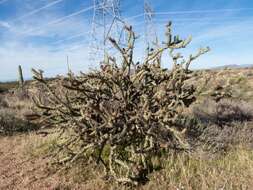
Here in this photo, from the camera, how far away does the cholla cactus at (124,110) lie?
539 centimetres

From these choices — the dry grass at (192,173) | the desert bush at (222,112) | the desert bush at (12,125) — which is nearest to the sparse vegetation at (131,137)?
the dry grass at (192,173)

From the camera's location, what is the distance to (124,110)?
5793 mm

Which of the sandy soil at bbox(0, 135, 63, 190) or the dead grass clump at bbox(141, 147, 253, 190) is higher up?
the dead grass clump at bbox(141, 147, 253, 190)

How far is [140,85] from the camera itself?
5984mm

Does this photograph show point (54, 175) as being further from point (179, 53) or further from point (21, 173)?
point (179, 53)

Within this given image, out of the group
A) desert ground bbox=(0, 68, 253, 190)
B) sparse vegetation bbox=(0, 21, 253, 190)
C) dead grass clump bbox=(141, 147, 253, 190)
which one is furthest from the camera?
sparse vegetation bbox=(0, 21, 253, 190)

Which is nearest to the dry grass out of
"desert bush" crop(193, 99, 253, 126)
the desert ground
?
the desert ground

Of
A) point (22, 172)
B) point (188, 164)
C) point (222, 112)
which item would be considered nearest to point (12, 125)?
point (22, 172)

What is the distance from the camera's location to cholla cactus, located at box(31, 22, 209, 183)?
17.7 feet

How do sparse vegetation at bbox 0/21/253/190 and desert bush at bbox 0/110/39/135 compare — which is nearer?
sparse vegetation at bbox 0/21/253/190

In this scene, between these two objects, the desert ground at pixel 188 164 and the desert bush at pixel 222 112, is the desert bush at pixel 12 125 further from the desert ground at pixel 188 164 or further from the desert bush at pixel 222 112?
the desert bush at pixel 222 112

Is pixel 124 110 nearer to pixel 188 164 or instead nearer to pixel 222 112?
pixel 188 164

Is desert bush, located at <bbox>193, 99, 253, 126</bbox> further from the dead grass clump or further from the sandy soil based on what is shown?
the sandy soil

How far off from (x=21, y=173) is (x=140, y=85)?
2.30 m
